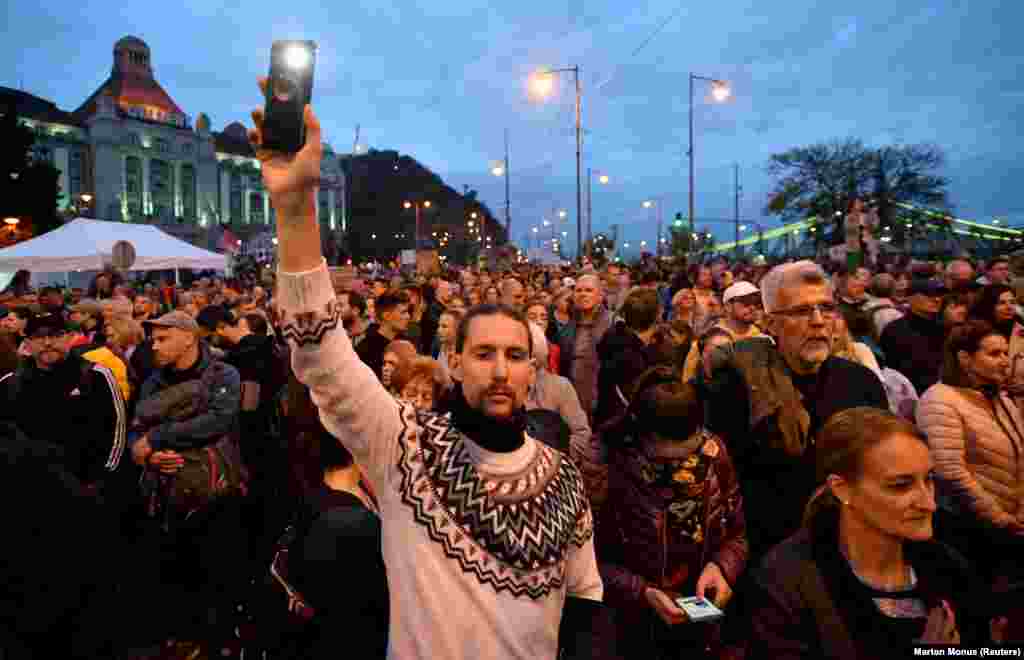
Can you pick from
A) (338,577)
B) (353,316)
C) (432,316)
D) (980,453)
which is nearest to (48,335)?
(353,316)

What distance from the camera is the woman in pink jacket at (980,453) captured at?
3510 millimetres

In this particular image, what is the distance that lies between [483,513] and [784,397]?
73.5 inches

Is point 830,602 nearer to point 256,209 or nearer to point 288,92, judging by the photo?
point 288,92

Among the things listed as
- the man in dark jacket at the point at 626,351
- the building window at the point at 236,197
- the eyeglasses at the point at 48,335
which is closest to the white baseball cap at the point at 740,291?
the man in dark jacket at the point at 626,351

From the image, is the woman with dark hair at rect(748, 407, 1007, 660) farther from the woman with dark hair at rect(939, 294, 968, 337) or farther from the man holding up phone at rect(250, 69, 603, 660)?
the woman with dark hair at rect(939, 294, 968, 337)

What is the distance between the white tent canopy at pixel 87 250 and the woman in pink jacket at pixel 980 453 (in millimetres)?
17971

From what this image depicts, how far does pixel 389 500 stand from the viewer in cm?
194

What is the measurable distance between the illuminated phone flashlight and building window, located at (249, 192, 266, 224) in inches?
4124

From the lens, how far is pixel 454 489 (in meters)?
1.88

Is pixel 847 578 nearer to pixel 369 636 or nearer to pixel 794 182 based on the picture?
pixel 369 636

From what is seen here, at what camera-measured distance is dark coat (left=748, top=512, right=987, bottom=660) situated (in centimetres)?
202

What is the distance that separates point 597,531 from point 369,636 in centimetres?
141

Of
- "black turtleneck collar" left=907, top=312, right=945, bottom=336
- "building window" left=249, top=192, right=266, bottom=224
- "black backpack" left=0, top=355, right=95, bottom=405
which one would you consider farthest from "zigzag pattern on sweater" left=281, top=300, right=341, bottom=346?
"building window" left=249, top=192, right=266, bottom=224

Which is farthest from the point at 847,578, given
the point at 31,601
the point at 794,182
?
the point at 794,182
